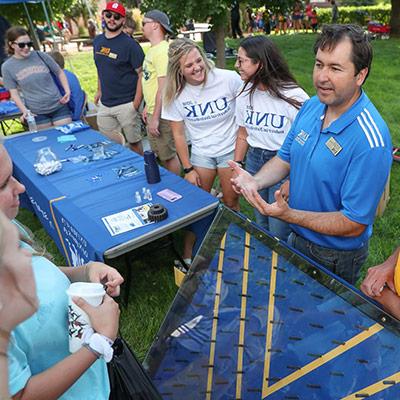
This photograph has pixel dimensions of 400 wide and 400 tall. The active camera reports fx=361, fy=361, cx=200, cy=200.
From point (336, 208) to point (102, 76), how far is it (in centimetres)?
360

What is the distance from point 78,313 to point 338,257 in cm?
133

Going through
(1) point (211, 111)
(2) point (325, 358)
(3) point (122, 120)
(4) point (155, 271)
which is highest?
(1) point (211, 111)

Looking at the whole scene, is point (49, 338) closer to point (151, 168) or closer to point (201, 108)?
point (151, 168)

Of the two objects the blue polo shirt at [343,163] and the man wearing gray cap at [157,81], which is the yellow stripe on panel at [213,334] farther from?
the man wearing gray cap at [157,81]

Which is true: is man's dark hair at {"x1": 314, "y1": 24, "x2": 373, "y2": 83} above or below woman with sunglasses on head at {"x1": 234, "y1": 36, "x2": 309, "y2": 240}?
above

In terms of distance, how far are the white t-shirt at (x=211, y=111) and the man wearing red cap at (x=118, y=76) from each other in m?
1.58

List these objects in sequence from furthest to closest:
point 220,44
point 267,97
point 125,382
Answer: point 220,44 → point 267,97 → point 125,382

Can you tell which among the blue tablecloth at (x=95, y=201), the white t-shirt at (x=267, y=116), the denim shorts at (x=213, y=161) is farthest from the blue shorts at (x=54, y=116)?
the white t-shirt at (x=267, y=116)

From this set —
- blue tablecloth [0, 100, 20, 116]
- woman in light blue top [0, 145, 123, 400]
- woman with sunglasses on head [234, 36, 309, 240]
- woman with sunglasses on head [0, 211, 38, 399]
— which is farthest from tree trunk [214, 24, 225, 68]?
woman with sunglasses on head [0, 211, 38, 399]

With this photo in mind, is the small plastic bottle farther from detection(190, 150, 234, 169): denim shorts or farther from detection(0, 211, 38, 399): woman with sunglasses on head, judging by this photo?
detection(0, 211, 38, 399): woman with sunglasses on head

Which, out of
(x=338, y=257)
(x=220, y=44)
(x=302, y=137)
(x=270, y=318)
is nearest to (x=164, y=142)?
(x=302, y=137)

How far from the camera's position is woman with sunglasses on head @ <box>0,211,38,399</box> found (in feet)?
2.17

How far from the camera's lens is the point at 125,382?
144 centimetres

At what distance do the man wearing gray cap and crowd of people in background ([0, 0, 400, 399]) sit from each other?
16 millimetres
